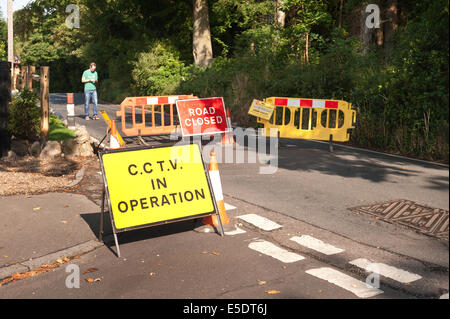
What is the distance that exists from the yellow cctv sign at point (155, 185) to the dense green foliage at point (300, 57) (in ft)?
8.97

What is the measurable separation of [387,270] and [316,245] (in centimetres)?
98

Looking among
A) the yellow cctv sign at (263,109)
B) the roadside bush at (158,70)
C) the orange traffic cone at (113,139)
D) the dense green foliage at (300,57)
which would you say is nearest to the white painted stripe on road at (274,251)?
the dense green foliage at (300,57)

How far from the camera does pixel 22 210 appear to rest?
766cm

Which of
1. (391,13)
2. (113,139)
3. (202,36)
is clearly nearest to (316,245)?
(113,139)

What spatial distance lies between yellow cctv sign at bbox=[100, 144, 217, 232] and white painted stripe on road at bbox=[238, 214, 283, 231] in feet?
2.14

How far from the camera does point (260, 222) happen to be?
23.0ft

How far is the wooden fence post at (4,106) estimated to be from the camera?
37.6ft

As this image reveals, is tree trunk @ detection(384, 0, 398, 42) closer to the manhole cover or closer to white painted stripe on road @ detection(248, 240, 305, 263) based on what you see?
the manhole cover

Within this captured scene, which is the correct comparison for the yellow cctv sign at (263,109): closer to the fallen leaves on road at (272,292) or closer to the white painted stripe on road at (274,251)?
the white painted stripe on road at (274,251)

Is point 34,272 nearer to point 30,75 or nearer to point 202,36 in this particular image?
point 30,75

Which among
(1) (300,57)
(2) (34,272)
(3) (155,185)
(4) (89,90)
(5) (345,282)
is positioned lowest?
(2) (34,272)

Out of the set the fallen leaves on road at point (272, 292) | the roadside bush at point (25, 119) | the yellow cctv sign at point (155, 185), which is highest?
the roadside bush at point (25, 119)

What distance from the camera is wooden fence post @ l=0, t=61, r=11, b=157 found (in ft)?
37.6

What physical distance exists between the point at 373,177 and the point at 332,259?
423cm
